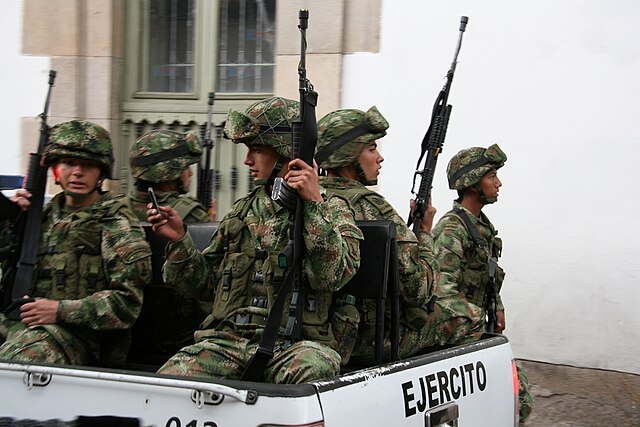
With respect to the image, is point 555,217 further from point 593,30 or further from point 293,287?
point 293,287

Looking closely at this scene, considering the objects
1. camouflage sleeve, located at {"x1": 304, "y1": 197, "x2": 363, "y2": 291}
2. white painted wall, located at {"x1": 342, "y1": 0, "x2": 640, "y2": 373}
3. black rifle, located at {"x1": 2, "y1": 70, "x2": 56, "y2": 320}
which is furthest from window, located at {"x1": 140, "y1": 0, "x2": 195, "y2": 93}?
camouflage sleeve, located at {"x1": 304, "y1": 197, "x2": 363, "y2": 291}

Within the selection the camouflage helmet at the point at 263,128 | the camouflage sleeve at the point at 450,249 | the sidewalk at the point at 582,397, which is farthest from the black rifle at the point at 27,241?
the sidewalk at the point at 582,397

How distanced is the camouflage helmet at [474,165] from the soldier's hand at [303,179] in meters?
2.82

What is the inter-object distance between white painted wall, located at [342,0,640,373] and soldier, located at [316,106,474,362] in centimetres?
268

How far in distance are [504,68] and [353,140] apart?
3.15m

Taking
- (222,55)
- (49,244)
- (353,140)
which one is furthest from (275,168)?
(222,55)

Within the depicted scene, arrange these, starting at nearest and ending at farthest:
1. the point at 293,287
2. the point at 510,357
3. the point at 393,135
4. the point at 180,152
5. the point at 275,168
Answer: the point at 293,287 < the point at 275,168 < the point at 510,357 < the point at 180,152 < the point at 393,135

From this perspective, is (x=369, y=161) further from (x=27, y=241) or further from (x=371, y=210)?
(x=27, y=241)

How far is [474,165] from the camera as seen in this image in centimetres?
611

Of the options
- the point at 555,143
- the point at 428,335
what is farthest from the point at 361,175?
the point at 555,143

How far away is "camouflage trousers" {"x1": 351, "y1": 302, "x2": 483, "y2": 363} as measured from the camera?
4.16 metres

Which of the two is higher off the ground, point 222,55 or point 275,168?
point 222,55

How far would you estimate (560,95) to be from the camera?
697cm

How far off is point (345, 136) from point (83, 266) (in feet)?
4.05
